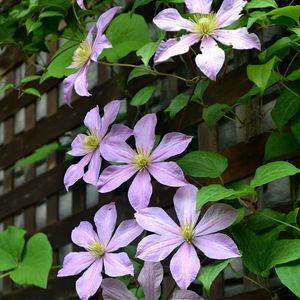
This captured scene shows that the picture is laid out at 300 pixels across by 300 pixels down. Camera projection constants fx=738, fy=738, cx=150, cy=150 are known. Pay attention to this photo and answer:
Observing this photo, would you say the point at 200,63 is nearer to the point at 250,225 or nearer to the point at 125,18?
the point at 250,225

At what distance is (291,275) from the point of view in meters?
Answer: 0.94

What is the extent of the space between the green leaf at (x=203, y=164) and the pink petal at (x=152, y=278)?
15 centimetres

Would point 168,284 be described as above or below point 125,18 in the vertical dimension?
below

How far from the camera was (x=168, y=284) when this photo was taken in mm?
1463

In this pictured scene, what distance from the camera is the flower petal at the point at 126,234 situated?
1.08 meters

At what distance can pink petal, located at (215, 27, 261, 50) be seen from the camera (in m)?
0.98

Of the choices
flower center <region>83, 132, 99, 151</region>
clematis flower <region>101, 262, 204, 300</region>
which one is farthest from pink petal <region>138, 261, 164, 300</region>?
flower center <region>83, 132, 99, 151</region>

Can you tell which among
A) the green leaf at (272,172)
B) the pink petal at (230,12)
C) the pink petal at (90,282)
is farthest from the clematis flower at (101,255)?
the pink petal at (230,12)

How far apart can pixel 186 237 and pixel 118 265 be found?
130 millimetres

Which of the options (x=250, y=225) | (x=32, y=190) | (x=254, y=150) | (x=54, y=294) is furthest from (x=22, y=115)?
(x=250, y=225)

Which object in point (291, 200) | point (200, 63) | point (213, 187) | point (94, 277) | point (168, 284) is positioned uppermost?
point (200, 63)

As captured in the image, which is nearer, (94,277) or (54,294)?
(94,277)

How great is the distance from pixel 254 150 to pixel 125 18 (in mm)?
363

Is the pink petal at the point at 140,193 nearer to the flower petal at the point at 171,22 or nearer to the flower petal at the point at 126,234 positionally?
the flower petal at the point at 126,234
